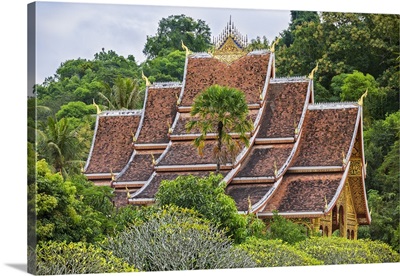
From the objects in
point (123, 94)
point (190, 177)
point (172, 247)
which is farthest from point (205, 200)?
point (123, 94)

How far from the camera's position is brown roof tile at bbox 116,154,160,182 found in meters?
19.9

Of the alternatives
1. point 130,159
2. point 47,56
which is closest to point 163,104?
point 130,159

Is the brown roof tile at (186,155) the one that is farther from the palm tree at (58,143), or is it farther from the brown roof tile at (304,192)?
the palm tree at (58,143)

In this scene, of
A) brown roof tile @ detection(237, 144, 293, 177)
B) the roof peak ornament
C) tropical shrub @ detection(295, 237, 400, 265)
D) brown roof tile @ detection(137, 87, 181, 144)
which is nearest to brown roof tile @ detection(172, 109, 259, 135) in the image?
brown roof tile @ detection(137, 87, 181, 144)

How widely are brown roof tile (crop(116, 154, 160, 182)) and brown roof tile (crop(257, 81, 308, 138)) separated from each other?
218cm

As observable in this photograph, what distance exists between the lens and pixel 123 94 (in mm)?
19953

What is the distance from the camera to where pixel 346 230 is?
67.4 feet

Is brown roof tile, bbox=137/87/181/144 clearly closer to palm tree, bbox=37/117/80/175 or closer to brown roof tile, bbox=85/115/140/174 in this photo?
brown roof tile, bbox=85/115/140/174

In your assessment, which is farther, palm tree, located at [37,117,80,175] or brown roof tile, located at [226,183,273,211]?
brown roof tile, located at [226,183,273,211]

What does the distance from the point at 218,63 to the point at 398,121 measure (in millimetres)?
3238

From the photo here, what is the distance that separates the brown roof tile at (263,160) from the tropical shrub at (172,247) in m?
3.12

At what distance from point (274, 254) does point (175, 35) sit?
12.7ft

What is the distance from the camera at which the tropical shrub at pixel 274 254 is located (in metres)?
17.8

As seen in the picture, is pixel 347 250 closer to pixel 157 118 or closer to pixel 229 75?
pixel 229 75
